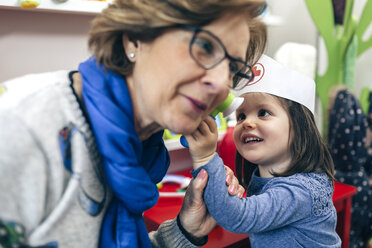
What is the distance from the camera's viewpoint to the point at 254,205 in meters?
0.93

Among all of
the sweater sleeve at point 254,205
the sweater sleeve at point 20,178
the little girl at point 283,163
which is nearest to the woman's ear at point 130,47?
the sweater sleeve at point 20,178

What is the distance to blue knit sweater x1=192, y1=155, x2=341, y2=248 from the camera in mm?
869

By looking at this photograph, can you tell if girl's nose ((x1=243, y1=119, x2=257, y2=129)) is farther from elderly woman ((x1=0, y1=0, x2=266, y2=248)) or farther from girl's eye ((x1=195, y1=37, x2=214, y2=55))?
girl's eye ((x1=195, y1=37, x2=214, y2=55))

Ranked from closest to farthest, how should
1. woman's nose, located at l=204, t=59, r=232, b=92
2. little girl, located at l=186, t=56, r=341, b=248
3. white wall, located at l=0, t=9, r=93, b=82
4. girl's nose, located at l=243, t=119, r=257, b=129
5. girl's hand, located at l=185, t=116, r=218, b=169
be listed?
1. woman's nose, located at l=204, t=59, r=232, b=92
2. girl's hand, located at l=185, t=116, r=218, b=169
3. little girl, located at l=186, t=56, r=341, b=248
4. girl's nose, located at l=243, t=119, r=257, b=129
5. white wall, located at l=0, t=9, r=93, b=82

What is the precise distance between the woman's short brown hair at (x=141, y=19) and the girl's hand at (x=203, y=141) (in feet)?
0.80

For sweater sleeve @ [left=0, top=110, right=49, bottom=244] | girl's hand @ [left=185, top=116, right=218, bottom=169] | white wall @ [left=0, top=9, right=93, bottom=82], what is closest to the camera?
sweater sleeve @ [left=0, top=110, right=49, bottom=244]

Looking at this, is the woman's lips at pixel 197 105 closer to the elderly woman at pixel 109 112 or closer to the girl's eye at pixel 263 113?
the elderly woman at pixel 109 112

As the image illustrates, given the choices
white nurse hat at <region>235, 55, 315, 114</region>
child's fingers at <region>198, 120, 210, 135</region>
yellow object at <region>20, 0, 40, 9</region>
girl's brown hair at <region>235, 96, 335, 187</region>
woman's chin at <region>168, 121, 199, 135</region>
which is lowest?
girl's brown hair at <region>235, 96, 335, 187</region>

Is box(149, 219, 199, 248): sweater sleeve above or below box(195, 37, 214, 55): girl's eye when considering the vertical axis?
below

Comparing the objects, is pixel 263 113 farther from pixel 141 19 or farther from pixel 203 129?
pixel 141 19

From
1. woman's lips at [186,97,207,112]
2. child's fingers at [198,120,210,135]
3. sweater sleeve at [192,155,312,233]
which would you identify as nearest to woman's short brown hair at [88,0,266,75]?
woman's lips at [186,97,207,112]

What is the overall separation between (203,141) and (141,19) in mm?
353

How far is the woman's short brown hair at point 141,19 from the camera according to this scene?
0.58m

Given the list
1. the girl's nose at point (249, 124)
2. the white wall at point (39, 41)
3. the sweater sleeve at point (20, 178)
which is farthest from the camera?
the white wall at point (39, 41)
